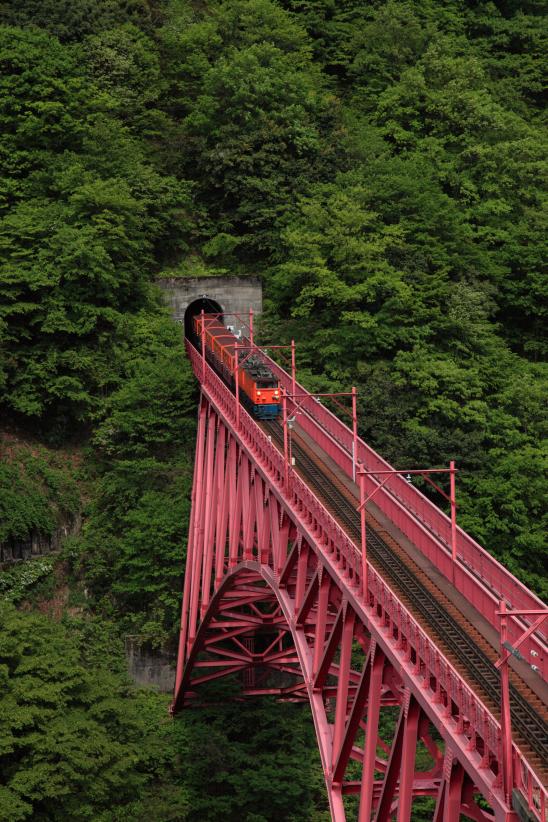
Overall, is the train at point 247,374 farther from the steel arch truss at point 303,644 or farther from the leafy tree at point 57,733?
the leafy tree at point 57,733

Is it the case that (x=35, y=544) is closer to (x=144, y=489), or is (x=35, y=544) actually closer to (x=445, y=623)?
(x=144, y=489)

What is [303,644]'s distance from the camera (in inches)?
1268

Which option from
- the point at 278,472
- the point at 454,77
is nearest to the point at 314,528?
the point at 278,472

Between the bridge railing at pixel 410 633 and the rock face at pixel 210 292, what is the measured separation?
2376 cm

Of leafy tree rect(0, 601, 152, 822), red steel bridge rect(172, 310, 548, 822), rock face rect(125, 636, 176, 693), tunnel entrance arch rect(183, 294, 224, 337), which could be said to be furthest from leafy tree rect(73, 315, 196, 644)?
leafy tree rect(0, 601, 152, 822)

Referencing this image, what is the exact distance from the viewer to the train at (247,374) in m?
48.2


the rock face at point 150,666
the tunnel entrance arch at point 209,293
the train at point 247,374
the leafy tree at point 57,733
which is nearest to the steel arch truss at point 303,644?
the rock face at point 150,666

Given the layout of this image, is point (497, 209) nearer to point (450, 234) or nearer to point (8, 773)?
point (450, 234)

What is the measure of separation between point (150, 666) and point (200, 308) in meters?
19.8

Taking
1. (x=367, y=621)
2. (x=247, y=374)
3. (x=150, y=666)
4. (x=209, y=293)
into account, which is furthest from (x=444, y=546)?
(x=209, y=293)

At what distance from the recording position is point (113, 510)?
55156 millimetres

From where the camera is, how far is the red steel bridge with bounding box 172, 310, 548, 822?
21.8m

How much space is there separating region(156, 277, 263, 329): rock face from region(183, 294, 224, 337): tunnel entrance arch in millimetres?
163

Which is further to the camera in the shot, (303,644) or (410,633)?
(303,644)
